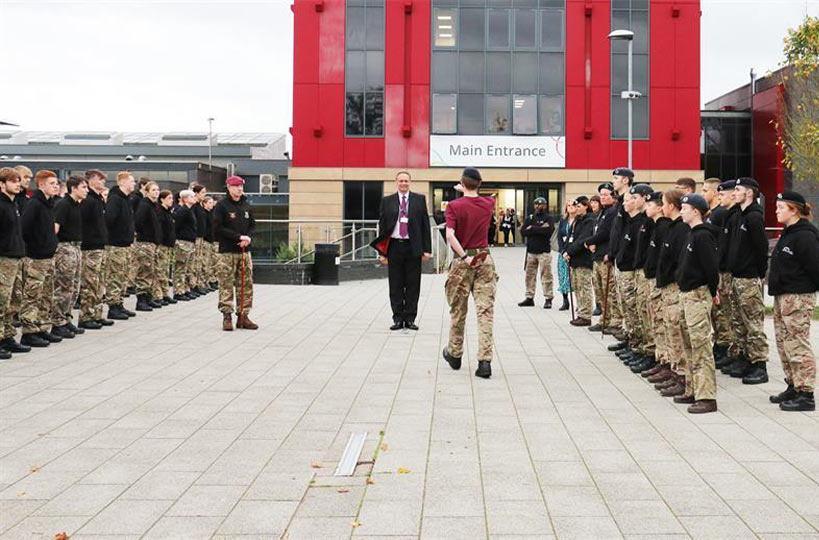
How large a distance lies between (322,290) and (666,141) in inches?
850

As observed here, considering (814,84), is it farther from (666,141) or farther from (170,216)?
(170,216)

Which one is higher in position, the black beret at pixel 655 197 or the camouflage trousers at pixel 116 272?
the black beret at pixel 655 197

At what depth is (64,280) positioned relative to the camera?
1080 centimetres

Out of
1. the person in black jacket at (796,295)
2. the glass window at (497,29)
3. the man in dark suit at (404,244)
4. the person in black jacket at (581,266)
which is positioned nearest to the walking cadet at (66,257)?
the man in dark suit at (404,244)

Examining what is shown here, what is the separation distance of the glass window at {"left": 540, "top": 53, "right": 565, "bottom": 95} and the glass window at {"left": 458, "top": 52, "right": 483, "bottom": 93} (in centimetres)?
262

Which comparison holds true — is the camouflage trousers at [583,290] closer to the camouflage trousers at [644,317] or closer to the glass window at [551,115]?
the camouflage trousers at [644,317]

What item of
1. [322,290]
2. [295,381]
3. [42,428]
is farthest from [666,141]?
[42,428]

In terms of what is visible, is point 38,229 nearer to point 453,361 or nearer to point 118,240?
point 118,240

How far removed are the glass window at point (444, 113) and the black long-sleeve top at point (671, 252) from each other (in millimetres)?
28468

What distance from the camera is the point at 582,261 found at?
12797 millimetres

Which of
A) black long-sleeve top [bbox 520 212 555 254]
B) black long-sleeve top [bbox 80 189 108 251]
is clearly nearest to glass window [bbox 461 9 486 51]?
black long-sleeve top [bbox 520 212 555 254]

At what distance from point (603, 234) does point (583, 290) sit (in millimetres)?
1522

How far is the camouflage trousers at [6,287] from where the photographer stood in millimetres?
9328

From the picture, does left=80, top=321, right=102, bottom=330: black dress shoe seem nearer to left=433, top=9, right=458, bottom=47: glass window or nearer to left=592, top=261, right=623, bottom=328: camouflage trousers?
left=592, top=261, right=623, bottom=328: camouflage trousers
